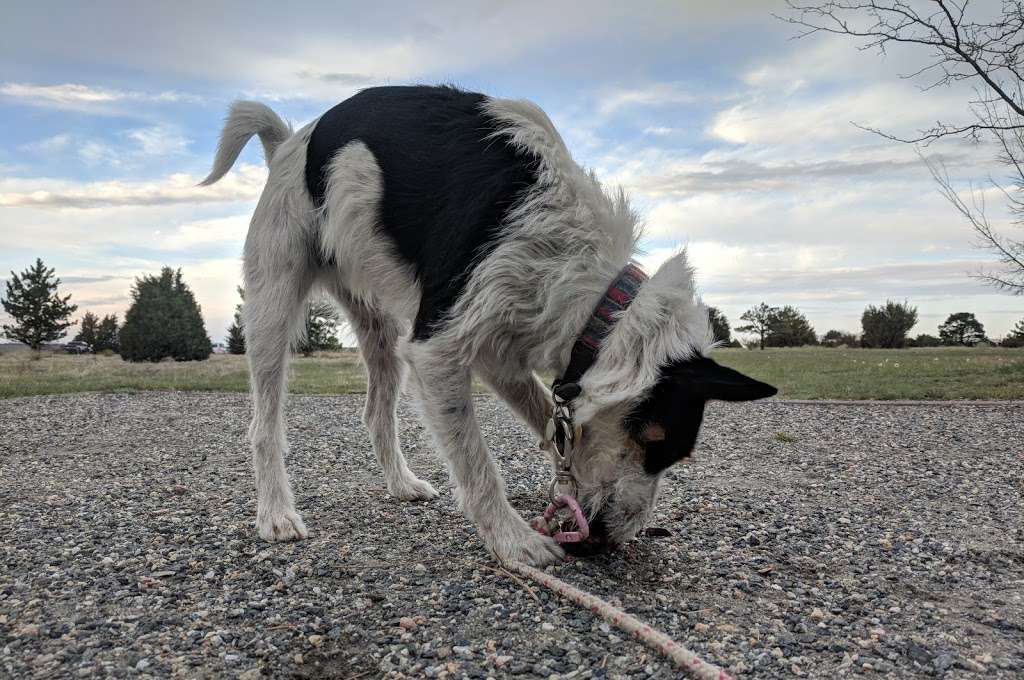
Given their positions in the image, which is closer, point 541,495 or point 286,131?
point 541,495

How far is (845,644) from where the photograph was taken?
2.98 m

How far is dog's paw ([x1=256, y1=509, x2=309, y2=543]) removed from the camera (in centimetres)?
429

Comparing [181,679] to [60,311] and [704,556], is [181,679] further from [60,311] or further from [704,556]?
[60,311]

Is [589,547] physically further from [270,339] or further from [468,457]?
[270,339]

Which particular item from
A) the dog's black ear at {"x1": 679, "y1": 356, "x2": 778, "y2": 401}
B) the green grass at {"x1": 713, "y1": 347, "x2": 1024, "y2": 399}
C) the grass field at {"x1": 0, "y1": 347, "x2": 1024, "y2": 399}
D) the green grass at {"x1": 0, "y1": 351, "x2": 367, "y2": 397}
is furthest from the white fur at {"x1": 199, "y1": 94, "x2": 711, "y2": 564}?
the green grass at {"x1": 713, "y1": 347, "x2": 1024, "y2": 399}

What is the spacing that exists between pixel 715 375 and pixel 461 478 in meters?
1.43

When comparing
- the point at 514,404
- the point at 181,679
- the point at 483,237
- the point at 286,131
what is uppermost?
the point at 286,131

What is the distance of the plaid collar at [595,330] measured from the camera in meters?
3.32

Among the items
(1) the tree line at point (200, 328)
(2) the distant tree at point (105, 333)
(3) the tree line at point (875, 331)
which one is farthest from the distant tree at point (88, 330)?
(3) the tree line at point (875, 331)

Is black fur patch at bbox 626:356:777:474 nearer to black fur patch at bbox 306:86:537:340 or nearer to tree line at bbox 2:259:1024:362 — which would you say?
black fur patch at bbox 306:86:537:340

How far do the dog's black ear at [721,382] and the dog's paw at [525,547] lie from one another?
122 cm

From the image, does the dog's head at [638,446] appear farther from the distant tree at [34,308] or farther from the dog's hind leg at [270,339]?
the distant tree at [34,308]

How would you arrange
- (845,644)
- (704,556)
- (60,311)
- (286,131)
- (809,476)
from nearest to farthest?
(845,644) → (704,556) → (286,131) → (809,476) → (60,311)

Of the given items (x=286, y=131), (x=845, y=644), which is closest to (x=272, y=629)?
(x=845, y=644)
